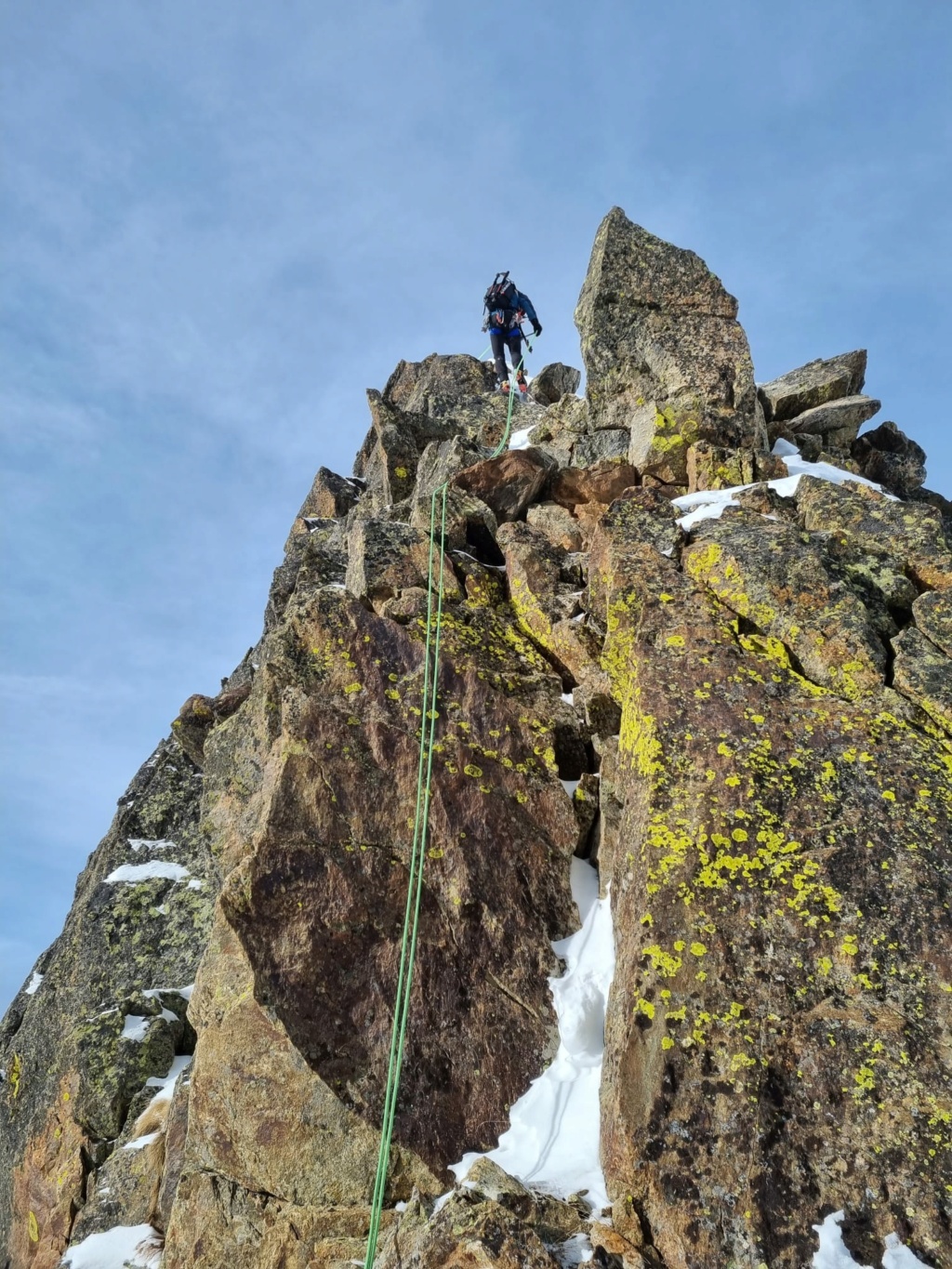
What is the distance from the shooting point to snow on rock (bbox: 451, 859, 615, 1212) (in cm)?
755

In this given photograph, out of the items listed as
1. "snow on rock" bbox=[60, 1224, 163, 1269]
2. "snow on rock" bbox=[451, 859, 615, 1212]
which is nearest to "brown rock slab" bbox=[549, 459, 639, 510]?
"snow on rock" bbox=[451, 859, 615, 1212]

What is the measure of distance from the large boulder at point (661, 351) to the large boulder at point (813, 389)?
3296mm

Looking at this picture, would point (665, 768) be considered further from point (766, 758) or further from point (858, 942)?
point (858, 942)

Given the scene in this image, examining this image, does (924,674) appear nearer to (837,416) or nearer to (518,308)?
(837,416)

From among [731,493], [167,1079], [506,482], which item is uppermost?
[506,482]

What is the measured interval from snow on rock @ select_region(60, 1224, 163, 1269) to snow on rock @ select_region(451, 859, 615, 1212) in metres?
5.07

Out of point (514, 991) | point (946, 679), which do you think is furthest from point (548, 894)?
point (946, 679)

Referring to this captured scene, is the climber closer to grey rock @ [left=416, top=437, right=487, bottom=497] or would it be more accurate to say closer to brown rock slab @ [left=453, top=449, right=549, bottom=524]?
grey rock @ [left=416, top=437, right=487, bottom=497]

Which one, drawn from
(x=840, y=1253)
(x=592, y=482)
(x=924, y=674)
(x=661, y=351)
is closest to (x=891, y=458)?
(x=661, y=351)

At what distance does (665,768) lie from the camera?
9.05m

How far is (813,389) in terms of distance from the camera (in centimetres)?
1991

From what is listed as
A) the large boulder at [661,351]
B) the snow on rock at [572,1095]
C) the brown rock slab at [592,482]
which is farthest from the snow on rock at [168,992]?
the large boulder at [661,351]

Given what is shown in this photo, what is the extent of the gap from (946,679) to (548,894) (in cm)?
497

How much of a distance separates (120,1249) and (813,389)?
20.3 meters
